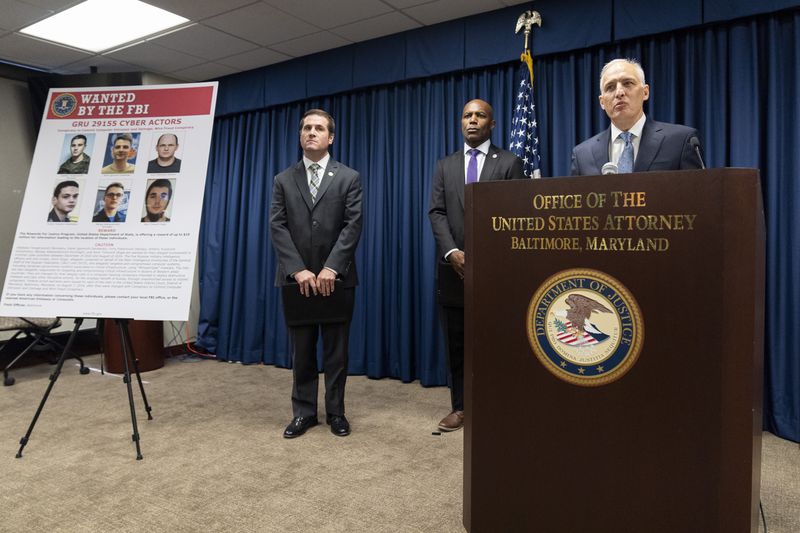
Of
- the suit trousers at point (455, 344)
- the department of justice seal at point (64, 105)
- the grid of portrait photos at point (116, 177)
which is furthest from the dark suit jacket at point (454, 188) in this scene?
the department of justice seal at point (64, 105)

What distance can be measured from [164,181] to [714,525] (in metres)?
2.55

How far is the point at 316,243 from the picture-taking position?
9.41ft

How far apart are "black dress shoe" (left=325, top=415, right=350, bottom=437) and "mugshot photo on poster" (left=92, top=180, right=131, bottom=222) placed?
1.46m

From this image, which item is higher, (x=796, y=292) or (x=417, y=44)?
→ (x=417, y=44)

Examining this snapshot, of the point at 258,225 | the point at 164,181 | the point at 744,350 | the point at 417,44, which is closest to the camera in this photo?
the point at 744,350

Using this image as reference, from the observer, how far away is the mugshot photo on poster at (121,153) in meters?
2.68

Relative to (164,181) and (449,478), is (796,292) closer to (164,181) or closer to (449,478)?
(449,478)

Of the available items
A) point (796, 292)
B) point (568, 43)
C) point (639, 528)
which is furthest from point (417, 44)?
point (639, 528)

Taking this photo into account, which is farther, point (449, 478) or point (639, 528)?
point (449, 478)

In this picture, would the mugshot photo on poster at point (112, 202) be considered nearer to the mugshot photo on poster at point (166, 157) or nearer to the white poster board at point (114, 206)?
the white poster board at point (114, 206)

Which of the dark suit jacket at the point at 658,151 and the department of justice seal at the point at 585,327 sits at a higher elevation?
the dark suit jacket at the point at 658,151

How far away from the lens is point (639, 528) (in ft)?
3.43

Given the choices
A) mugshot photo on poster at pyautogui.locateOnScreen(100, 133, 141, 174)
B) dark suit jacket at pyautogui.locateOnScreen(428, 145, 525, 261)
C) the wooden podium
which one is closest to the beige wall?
mugshot photo on poster at pyautogui.locateOnScreen(100, 133, 141, 174)

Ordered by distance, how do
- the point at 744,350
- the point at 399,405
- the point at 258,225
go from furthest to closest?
the point at 258,225
the point at 399,405
the point at 744,350
